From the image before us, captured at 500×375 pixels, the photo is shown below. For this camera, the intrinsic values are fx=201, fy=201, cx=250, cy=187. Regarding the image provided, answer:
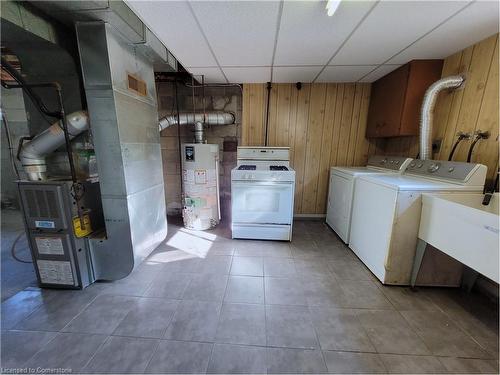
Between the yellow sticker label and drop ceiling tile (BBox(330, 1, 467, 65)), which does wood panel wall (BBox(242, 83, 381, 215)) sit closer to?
drop ceiling tile (BBox(330, 1, 467, 65))

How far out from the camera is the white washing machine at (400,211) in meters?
1.62

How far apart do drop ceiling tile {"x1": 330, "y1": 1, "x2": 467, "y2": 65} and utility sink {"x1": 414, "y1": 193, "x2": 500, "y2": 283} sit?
1.29 meters

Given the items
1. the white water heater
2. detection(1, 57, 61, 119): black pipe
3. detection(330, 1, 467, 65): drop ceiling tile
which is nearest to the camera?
detection(330, 1, 467, 65): drop ceiling tile

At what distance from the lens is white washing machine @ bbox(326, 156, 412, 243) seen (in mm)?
2406

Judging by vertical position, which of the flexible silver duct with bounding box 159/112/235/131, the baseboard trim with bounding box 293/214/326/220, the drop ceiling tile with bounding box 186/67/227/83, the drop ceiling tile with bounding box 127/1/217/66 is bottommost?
the baseboard trim with bounding box 293/214/326/220

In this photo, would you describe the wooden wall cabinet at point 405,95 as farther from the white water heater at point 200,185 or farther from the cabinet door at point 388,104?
the white water heater at point 200,185

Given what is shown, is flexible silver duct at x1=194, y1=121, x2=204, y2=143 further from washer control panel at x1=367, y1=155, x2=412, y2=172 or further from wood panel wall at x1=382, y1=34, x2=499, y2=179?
wood panel wall at x1=382, y1=34, x2=499, y2=179

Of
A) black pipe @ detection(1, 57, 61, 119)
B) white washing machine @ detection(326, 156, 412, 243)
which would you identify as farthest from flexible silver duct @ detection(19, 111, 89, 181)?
white washing machine @ detection(326, 156, 412, 243)

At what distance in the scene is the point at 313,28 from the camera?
159cm

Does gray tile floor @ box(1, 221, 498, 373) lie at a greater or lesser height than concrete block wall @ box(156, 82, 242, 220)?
lesser

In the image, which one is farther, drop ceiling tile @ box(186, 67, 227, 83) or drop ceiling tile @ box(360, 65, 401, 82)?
drop ceiling tile @ box(186, 67, 227, 83)

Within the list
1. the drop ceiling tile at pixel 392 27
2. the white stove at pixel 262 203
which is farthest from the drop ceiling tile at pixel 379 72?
the white stove at pixel 262 203

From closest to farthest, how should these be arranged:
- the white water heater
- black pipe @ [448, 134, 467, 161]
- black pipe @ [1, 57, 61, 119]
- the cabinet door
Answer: black pipe @ [1, 57, 61, 119] → black pipe @ [448, 134, 467, 161] → the cabinet door → the white water heater

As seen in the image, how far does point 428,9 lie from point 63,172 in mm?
3187
